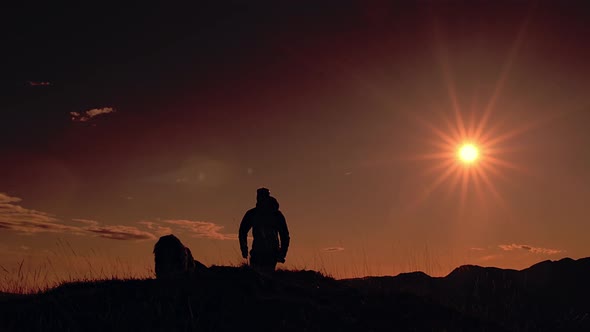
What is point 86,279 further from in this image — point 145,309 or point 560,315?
point 560,315

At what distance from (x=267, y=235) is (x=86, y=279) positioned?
5126mm

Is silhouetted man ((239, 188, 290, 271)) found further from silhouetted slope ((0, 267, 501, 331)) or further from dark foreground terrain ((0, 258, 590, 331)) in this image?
silhouetted slope ((0, 267, 501, 331))

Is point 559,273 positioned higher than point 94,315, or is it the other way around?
point 559,273

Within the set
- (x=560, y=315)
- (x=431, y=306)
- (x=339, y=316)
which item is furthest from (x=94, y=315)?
(x=560, y=315)

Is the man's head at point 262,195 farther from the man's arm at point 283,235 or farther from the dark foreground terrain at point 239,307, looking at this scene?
the dark foreground terrain at point 239,307

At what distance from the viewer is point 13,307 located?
11.4 metres

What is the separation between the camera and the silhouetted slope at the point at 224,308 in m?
10.2

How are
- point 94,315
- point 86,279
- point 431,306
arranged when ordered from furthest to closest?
point 86,279
point 431,306
point 94,315

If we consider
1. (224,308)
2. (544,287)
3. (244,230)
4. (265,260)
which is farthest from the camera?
(544,287)

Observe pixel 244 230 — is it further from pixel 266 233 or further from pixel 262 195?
pixel 262 195

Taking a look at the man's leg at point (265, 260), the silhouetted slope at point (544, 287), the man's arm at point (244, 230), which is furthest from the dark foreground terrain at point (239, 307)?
the silhouetted slope at point (544, 287)

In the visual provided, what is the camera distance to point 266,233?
1617 centimetres

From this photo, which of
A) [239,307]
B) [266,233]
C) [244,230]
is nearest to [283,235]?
[266,233]

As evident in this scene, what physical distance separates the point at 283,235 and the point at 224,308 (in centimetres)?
545
